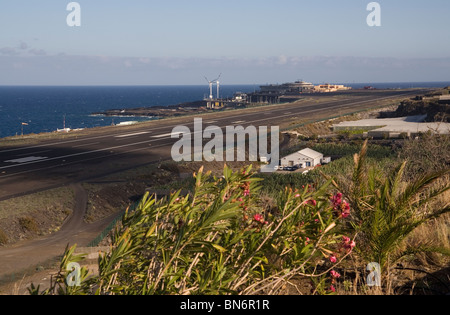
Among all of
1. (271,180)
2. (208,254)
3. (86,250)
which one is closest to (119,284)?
(208,254)

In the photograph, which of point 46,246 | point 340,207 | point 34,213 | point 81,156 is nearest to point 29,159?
point 81,156

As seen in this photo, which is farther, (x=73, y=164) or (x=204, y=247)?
(x=73, y=164)

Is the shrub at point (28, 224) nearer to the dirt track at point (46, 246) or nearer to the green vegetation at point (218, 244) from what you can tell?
the dirt track at point (46, 246)

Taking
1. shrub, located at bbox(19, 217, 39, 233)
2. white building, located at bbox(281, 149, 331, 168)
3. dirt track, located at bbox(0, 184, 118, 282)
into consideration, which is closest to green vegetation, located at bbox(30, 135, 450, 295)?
dirt track, located at bbox(0, 184, 118, 282)

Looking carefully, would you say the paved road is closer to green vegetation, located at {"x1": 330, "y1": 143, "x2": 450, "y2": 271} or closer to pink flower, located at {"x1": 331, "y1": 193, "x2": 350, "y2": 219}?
green vegetation, located at {"x1": 330, "y1": 143, "x2": 450, "y2": 271}

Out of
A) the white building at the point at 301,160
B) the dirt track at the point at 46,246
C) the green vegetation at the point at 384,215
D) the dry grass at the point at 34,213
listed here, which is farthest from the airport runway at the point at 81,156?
the green vegetation at the point at 384,215

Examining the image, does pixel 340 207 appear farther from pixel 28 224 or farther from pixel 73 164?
pixel 73 164

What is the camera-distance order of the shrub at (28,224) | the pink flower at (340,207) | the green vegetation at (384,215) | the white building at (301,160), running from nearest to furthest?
the pink flower at (340,207), the green vegetation at (384,215), the shrub at (28,224), the white building at (301,160)
